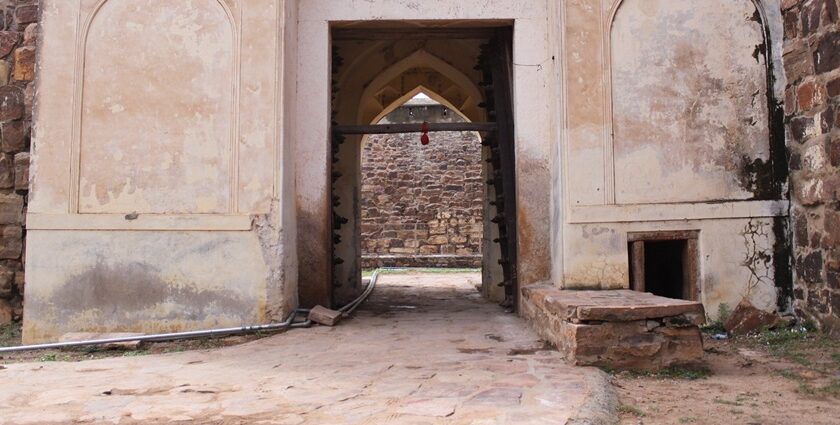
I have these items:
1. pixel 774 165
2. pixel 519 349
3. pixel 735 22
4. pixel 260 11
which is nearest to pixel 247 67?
pixel 260 11

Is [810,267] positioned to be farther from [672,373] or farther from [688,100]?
[672,373]

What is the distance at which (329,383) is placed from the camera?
3.57 meters

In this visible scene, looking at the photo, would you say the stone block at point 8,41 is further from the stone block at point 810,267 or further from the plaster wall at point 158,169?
the stone block at point 810,267

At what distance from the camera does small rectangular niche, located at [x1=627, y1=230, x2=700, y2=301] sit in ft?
18.1

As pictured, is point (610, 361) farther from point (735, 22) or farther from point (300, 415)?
point (735, 22)

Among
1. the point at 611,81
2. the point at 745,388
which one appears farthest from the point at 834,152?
the point at 745,388

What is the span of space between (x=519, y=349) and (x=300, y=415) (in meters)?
2.17

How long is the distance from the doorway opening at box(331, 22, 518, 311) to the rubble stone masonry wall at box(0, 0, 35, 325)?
3.08 metres

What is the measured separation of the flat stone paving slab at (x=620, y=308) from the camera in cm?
390

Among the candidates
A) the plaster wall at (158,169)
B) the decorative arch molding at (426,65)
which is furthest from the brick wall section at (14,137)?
the decorative arch molding at (426,65)

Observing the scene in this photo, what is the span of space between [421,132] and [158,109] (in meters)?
3.79

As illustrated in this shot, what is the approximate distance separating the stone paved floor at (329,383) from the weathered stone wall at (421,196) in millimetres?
11550

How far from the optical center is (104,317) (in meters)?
5.40

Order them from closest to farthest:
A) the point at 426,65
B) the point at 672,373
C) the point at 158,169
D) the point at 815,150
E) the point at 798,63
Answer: the point at 672,373, the point at 815,150, the point at 798,63, the point at 158,169, the point at 426,65
